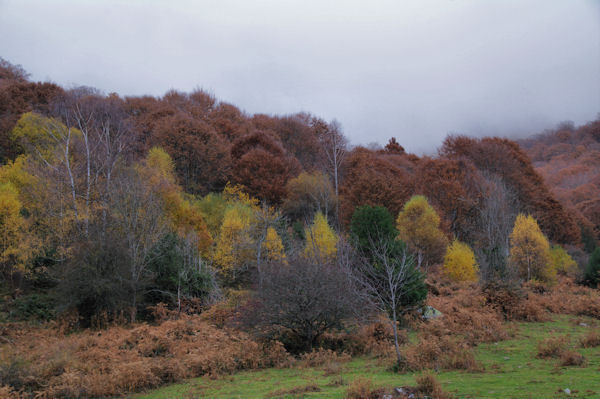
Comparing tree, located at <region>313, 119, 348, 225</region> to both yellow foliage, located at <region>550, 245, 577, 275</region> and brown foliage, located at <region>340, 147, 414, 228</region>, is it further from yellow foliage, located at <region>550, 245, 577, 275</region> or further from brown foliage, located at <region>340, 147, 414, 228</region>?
yellow foliage, located at <region>550, 245, 577, 275</region>

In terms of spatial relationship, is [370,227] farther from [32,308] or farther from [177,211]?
[32,308]

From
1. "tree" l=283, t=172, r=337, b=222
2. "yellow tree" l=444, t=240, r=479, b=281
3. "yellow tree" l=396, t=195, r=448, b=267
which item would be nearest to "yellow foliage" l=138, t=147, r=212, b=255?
"tree" l=283, t=172, r=337, b=222

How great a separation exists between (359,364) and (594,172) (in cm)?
10512

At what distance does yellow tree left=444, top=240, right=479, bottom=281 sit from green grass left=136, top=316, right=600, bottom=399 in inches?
757

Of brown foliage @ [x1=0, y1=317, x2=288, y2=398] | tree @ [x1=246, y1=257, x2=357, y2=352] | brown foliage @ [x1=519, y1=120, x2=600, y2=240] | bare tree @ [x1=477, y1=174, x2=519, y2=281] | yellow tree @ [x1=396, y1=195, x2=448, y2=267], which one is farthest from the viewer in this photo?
brown foliage @ [x1=519, y1=120, x2=600, y2=240]

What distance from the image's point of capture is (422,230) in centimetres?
3981

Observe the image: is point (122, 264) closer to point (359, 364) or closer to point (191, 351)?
point (191, 351)

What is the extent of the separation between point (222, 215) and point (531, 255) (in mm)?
28205

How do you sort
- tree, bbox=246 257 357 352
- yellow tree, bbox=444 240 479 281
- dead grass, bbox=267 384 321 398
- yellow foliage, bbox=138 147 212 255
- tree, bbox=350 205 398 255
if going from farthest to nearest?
yellow tree, bbox=444 240 479 281 < yellow foliage, bbox=138 147 212 255 < tree, bbox=350 205 398 255 < tree, bbox=246 257 357 352 < dead grass, bbox=267 384 321 398

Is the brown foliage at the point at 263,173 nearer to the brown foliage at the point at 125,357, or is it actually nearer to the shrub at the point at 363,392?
the brown foliage at the point at 125,357

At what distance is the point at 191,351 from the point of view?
1689 cm

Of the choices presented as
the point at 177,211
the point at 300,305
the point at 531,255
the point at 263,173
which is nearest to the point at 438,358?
the point at 300,305

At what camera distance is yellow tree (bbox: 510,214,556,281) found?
36.1 meters

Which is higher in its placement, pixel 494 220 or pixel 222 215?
pixel 222 215
